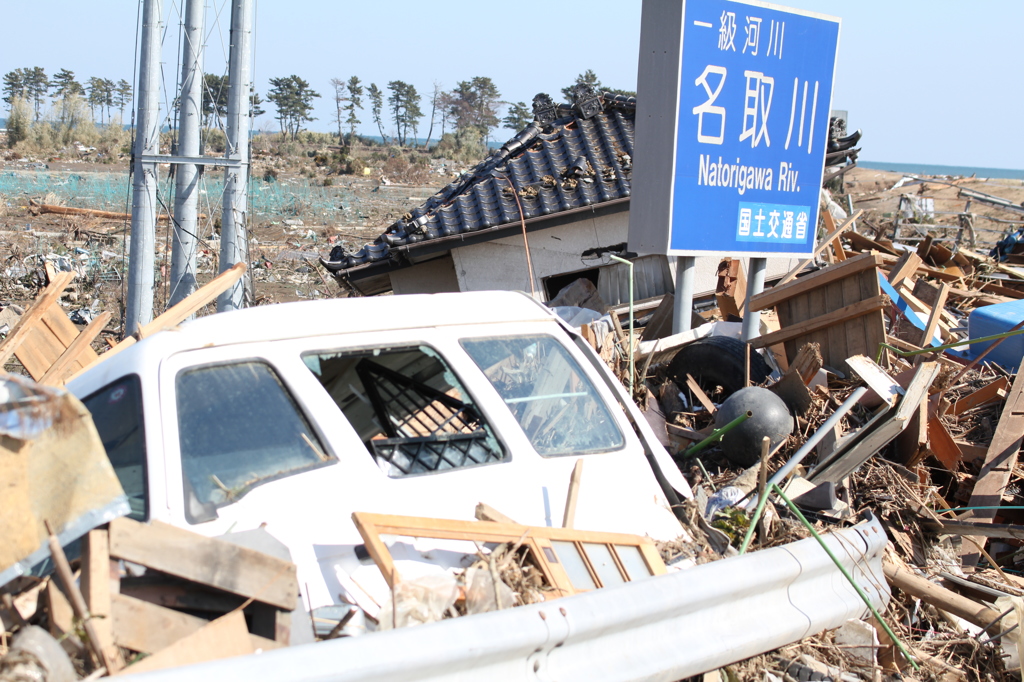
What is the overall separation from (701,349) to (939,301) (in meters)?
1.92

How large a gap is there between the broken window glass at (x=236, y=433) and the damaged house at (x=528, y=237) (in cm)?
928

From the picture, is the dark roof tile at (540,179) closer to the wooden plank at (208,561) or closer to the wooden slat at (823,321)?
the wooden slat at (823,321)

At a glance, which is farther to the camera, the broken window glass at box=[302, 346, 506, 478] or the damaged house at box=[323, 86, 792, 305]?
the damaged house at box=[323, 86, 792, 305]

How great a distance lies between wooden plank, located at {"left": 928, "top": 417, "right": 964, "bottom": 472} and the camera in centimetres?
549

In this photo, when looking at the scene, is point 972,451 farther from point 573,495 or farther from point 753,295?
point 573,495

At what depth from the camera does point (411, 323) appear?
3311 mm

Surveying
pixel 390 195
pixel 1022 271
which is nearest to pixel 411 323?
pixel 1022 271

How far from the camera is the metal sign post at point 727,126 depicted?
640 cm

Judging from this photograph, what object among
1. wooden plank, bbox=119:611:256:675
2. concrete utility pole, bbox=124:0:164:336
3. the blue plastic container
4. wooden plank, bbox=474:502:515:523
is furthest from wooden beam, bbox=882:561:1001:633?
concrete utility pole, bbox=124:0:164:336

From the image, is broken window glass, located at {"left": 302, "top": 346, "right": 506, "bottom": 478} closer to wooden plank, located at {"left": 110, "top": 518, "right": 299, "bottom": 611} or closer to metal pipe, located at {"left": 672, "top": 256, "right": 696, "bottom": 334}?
wooden plank, located at {"left": 110, "top": 518, "right": 299, "bottom": 611}

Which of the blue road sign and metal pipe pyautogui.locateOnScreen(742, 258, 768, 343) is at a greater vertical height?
the blue road sign

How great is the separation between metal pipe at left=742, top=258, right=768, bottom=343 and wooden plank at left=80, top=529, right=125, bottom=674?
524 centimetres

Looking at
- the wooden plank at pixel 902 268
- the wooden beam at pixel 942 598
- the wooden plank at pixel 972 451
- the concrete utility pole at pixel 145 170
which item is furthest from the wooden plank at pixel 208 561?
the wooden plank at pixel 902 268

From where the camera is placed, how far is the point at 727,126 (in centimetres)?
666
